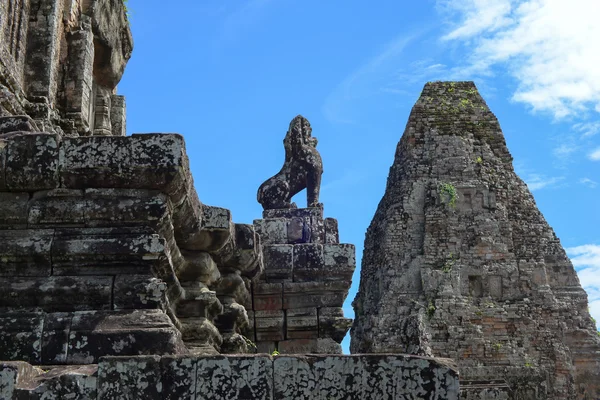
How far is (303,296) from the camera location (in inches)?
405

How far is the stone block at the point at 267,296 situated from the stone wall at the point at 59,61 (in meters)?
2.74

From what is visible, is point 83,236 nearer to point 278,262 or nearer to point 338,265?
point 278,262

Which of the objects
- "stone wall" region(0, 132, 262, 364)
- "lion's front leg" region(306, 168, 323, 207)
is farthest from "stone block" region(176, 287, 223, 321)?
"lion's front leg" region(306, 168, 323, 207)

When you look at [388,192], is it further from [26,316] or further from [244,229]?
[26,316]

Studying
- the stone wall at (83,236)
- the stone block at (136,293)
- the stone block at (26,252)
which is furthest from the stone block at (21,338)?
the stone block at (136,293)

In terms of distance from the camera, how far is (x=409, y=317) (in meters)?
43.4

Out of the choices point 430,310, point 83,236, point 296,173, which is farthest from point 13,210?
point 430,310

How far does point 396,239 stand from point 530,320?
755 centimetres

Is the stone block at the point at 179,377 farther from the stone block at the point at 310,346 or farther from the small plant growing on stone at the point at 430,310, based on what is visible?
the small plant growing on stone at the point at 430,310

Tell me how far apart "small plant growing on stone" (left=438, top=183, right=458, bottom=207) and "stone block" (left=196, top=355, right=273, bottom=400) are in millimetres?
41653

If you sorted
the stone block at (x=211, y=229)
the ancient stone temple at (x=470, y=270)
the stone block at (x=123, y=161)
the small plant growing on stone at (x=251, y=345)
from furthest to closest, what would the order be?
the ancient stone temple at (x=470, y=270)
the small plant growing on stone at (x=251, y=345)
the stone block at (x=211, y=229)
the stone block at (x=123, y=161)

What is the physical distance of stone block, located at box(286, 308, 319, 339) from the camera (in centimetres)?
1020

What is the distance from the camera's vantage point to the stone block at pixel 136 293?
6113 millimetres

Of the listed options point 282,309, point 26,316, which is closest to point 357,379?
point 26,316
